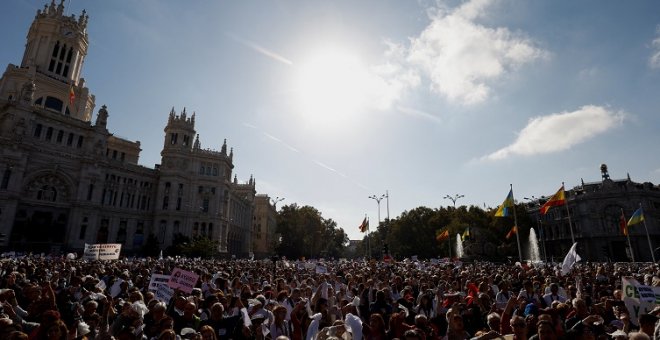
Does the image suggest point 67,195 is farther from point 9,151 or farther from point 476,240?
point 476,240

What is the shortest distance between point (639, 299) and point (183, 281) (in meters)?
11.7

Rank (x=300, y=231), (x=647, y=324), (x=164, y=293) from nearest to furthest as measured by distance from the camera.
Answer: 1. (x=647, y=324)
2. (x=164, y=293)
3. (x=300, y=231)

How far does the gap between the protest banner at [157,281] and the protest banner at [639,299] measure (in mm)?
11912

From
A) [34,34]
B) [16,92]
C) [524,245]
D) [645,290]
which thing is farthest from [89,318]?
[524,245]

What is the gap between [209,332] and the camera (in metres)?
5.30

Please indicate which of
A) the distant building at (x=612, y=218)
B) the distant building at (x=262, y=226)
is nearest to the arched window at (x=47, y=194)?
the distant building at (x=262, y=226)

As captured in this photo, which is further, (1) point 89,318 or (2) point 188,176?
(2) point 188,176

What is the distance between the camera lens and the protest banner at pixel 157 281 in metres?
9.73

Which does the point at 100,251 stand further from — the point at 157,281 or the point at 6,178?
the point at 6,178

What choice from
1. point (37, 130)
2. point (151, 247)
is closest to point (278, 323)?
point (151, 247)

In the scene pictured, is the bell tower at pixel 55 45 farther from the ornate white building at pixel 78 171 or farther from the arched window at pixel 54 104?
the arched window at pixel 54 104

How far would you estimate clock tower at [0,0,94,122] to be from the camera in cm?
5566

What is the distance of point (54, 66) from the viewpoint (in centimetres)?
5947

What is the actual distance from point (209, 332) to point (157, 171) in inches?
2637
